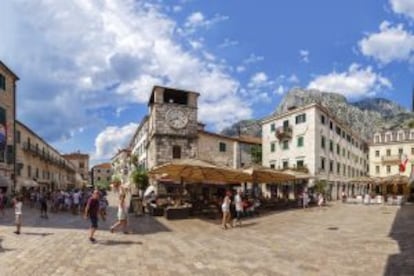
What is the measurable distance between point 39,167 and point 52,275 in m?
49.0

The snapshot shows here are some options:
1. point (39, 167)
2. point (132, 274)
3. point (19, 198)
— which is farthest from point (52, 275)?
point (39, 167)

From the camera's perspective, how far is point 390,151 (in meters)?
66.5

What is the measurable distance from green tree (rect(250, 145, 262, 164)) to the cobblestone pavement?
36.2 metres

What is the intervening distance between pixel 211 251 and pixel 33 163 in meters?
44.6

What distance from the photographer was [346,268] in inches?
354

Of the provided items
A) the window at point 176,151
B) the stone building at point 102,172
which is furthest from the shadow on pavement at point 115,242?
the stone building at point 102,172

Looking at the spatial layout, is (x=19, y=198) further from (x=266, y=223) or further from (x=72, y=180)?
(x=72, y=180)

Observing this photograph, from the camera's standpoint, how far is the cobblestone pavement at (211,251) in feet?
29.1

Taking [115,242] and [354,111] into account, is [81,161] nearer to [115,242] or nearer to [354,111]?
[354,111]

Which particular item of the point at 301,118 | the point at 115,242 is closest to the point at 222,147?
the point at 301,118

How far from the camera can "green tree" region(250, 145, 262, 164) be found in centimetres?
5278

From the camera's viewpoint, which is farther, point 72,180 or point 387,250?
point 72,180


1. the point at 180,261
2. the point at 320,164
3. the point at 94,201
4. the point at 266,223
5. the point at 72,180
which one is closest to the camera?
the point at 180,261

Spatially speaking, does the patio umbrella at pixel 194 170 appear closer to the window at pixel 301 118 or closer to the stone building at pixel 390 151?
the window at pixel 301 118
